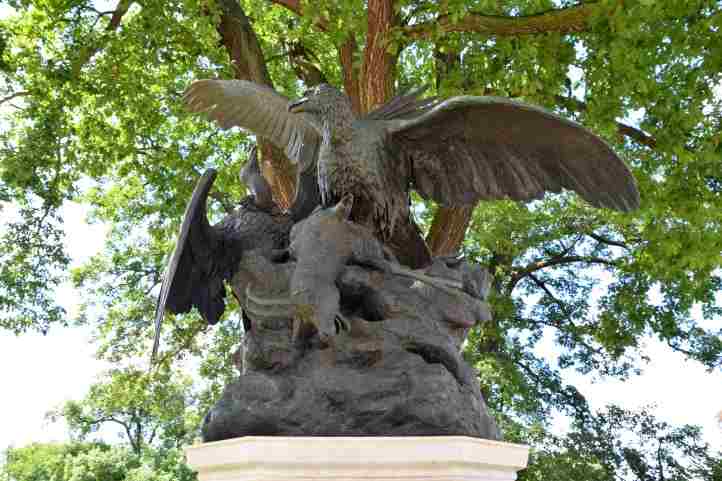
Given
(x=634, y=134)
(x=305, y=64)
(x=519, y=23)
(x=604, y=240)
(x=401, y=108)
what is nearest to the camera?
(x=401, y=108)

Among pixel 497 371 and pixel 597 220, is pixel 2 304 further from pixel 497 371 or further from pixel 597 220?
pixel 597 220

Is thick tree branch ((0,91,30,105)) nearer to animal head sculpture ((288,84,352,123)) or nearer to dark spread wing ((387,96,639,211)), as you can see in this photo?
animal head sculpture ((288,84,352,123))

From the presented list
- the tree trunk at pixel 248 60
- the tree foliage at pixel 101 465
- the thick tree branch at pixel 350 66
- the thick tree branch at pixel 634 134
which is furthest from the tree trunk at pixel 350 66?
the tree foliage at pixel 101 465

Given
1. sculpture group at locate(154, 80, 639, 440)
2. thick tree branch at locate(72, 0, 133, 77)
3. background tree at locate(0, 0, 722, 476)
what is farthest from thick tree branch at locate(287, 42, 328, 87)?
sculpture group at locate(154, 80, 639, 440)

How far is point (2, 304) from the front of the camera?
8.58 m

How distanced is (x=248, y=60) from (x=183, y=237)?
4.91m

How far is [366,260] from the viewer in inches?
144

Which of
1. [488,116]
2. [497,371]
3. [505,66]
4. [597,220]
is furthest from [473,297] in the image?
[597,220]

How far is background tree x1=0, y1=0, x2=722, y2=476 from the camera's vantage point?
6.94 metres

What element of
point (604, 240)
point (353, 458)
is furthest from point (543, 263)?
point (353, 458)

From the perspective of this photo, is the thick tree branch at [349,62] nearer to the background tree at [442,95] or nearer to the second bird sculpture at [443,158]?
the background tree at [442,95]

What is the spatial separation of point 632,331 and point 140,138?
6.72 meters

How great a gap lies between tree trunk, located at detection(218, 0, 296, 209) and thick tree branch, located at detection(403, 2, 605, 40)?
5.95 ft

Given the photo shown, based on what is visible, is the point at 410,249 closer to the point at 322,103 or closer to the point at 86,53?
the point at 322,103
